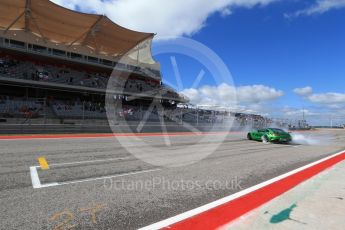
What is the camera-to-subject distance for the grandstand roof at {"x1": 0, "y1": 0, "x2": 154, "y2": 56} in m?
35.8

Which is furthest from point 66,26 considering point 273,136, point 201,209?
point 201,209

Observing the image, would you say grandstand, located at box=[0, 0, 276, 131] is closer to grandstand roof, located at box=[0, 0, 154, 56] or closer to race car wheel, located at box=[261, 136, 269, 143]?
grandstand roof, located at box=[0, 0, 154, 56]

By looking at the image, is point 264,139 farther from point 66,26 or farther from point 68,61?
point 66,26

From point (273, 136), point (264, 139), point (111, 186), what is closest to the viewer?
point (111, 186)

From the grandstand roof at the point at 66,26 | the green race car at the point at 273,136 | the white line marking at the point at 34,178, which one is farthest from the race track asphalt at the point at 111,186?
the grandstand roof at the point at 66,26

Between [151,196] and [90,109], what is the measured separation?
26.9 m

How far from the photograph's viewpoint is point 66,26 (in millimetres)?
39969

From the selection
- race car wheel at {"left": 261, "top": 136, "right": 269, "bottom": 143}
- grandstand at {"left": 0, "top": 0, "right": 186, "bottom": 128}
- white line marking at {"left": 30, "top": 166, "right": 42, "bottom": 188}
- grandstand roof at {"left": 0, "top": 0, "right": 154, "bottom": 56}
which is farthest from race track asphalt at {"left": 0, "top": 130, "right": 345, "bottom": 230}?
grandstand roof at {"left": 0, "top": 0, "right": 154, "bottom": 56}

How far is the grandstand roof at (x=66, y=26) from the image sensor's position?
35.8m

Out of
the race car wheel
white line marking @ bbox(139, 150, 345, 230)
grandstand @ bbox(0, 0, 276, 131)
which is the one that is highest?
grandstand @ bbox(0, 0, 276, 131)

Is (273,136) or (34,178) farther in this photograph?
(273,136)

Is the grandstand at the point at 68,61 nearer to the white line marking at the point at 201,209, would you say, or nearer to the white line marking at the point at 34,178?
the white line marking at the point at 34,178

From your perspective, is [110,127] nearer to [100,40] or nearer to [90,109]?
[90,109]

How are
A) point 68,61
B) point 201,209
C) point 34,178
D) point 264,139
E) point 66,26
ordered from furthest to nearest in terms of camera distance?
point 68,61, point 66,26, point 264,139, point 34,178, point 201,209
